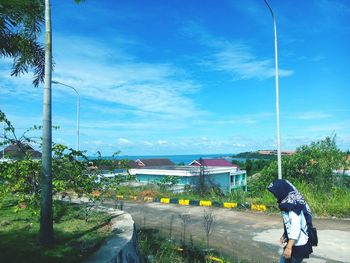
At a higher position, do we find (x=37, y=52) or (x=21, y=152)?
(x=37, y=52)

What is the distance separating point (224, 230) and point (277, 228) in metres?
1.36

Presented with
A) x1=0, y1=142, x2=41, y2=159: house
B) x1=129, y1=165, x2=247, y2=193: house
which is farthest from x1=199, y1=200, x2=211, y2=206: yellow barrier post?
x1=129, y1=165, x2=247, y2=193: house

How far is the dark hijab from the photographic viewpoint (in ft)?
16.7

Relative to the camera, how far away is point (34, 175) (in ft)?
Answer: 26.4

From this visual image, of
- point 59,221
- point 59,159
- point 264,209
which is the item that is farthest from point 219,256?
point 264,209

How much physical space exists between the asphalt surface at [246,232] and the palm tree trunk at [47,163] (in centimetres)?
360

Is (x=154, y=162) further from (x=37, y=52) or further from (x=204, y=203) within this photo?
(x=37, y=52)

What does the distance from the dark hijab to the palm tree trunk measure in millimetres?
3362

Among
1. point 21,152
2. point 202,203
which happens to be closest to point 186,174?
point 202,203

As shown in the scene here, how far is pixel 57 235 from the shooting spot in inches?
250

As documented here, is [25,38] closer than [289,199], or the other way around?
[289,199]

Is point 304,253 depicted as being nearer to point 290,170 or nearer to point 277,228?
point 277,228

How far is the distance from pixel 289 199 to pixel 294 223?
1.03 ft

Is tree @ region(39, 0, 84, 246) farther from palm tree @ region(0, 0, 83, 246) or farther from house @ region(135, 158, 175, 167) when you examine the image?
house @ region(135, 158, 175, 167)
